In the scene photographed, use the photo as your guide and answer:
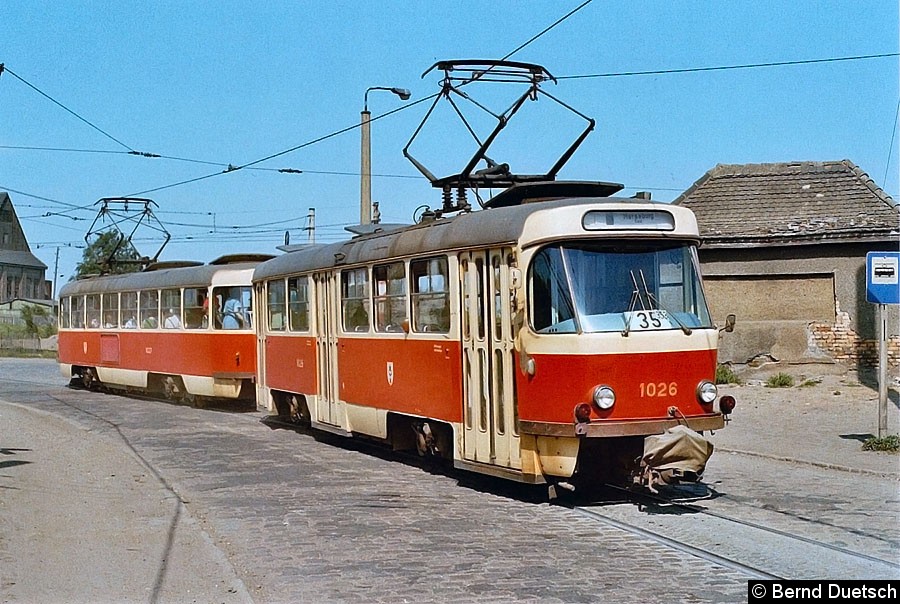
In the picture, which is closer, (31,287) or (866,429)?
(866,429)

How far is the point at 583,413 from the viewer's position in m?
9.62

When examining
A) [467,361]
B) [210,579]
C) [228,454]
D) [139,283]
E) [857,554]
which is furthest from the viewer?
[139,283]

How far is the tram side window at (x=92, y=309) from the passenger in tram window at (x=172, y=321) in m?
4.59

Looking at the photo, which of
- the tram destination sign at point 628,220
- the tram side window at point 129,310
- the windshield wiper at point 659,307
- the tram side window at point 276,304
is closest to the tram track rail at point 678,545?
the windshield wiper at point 659,307

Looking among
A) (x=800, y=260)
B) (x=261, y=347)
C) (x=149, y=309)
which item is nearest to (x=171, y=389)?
(x=149, y=309)

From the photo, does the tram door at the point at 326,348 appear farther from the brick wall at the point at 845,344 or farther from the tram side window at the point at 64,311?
the tram side window at the point at 64,311

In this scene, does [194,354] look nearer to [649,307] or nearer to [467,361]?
[467,361]

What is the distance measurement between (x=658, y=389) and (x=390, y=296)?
13.7ft

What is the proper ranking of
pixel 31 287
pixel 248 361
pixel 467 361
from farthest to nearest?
1. pixel 31 287
2. pixel 248 361
3. pixel 467 361

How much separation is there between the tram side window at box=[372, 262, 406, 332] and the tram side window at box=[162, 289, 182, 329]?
10.5 metres

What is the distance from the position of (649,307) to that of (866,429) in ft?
22.7

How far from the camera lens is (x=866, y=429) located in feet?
50.8

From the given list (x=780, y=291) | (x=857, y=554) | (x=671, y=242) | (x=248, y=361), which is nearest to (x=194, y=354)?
(x=248, y=361)

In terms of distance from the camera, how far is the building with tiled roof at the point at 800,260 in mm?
21234
